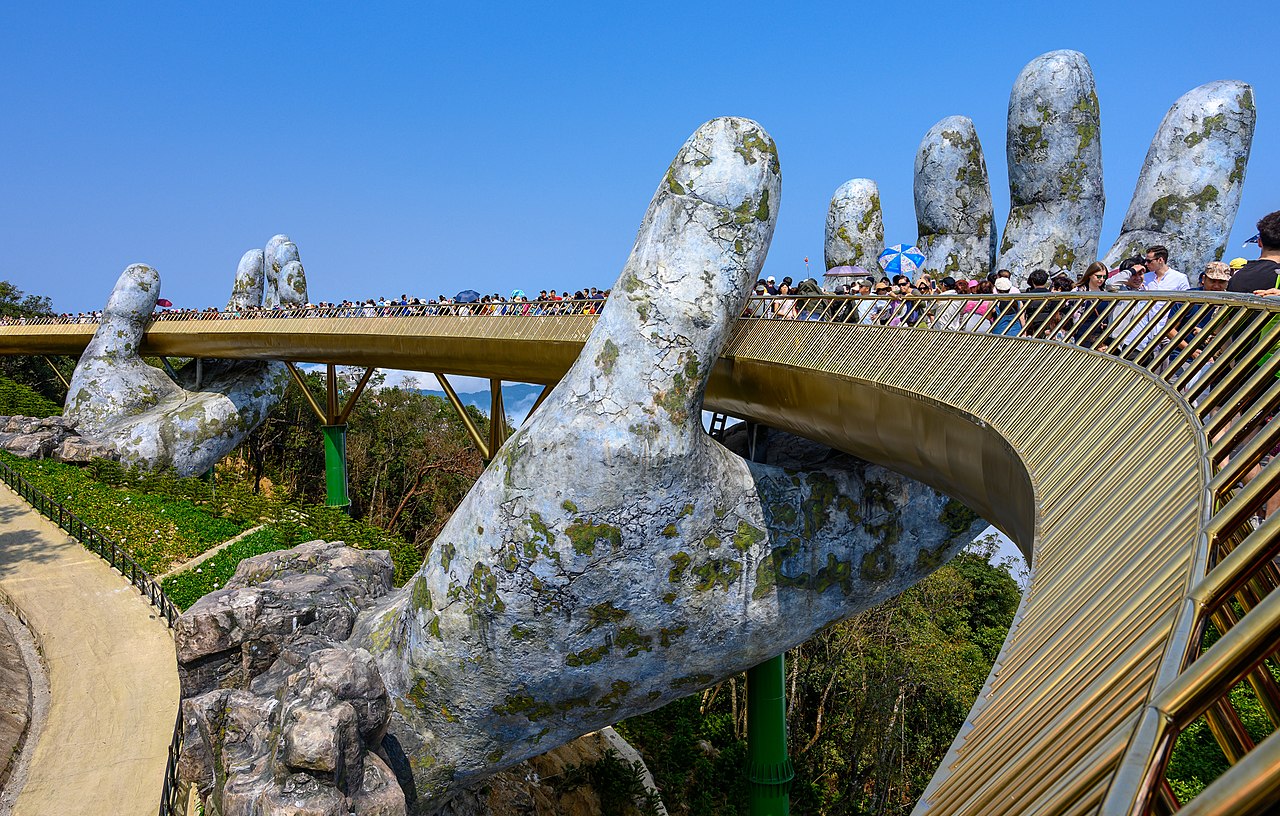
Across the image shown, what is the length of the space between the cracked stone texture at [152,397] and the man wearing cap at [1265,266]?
25.0 metres

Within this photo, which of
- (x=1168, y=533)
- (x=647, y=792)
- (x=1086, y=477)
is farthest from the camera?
(x=647, y=792)

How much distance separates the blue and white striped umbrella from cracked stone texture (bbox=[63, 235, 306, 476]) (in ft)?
65.3

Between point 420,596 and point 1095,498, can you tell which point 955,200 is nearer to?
point 420,596

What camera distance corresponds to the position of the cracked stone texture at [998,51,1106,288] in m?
11.8

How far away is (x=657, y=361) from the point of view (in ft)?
29.2

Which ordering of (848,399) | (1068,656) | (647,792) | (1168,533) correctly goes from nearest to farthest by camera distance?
1. (1068,656)
2. (1168,533)
3. (848,399)
4. (647,792)

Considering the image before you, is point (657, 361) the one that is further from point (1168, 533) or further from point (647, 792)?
point (647, 792)

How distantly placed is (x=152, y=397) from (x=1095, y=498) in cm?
2751

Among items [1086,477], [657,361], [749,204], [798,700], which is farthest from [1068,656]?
[798,700]

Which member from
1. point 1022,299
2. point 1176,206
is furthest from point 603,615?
point 1176,206

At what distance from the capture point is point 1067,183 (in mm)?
12188

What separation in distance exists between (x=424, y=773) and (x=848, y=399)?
5958mm

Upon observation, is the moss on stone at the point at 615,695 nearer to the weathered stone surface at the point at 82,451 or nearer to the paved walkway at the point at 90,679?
the paved walkway at the point at 90,679

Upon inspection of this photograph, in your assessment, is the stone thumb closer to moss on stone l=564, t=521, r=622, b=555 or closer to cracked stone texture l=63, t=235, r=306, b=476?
cracked stone texture l=63, t=235, r=306, b=476
